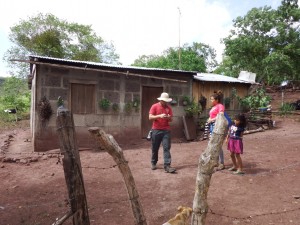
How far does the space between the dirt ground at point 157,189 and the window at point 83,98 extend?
1708 millimetres

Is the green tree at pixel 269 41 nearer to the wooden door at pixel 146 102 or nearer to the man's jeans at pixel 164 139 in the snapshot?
the wooden door at pixel 146 102

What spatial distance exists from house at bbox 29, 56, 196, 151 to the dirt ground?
1.13m

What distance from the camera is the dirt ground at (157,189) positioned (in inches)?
179

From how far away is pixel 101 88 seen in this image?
1047cm

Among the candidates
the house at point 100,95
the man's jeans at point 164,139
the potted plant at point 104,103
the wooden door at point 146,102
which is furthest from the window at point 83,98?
the man's jeans at point 164,139

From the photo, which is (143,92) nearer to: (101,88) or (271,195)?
(101,88)

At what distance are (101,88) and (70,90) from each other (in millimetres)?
1073

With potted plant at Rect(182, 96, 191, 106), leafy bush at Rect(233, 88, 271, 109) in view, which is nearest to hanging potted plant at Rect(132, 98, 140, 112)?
potted plant at Rect(182, 96, 191, 106)

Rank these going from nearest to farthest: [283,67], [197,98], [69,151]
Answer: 1. [69,151]
2. [197,98]
3. [283,67]

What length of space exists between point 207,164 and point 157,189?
131 inches

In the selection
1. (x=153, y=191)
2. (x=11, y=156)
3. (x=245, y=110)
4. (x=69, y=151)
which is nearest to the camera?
(x=69, y=151)

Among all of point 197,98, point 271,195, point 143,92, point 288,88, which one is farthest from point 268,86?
point 271,195

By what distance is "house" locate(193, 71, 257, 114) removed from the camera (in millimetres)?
12742

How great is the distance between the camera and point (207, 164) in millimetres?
2668
